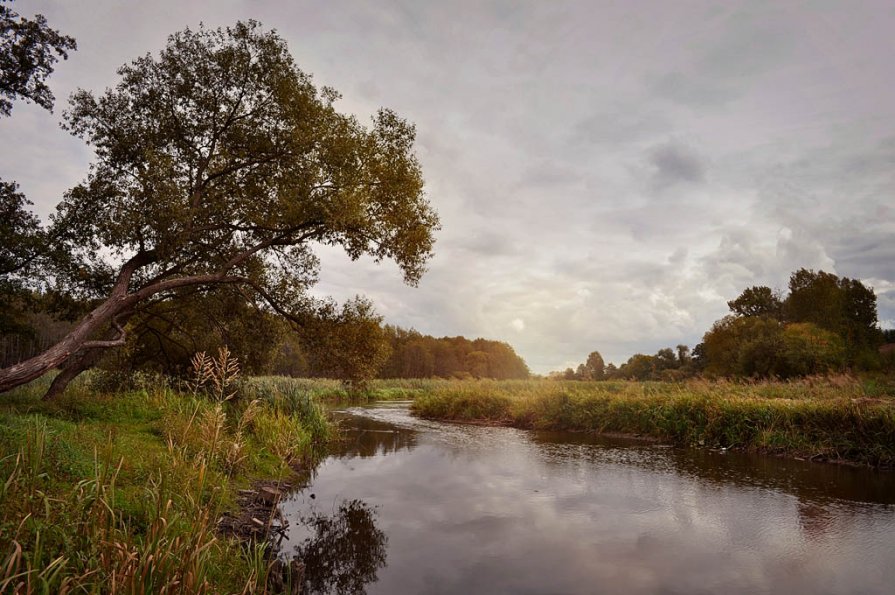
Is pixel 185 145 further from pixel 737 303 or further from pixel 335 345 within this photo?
pixel 737 303

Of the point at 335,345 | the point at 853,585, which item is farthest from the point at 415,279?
the point at 853,585

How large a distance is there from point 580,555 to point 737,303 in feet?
246

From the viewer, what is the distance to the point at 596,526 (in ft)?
27.4

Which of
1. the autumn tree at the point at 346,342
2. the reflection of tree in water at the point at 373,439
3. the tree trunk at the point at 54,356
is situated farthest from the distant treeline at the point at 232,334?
the tree trunk at the point at 54,356

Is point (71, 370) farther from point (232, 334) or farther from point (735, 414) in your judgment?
point (735, 414)

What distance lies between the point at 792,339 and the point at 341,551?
42920 mm

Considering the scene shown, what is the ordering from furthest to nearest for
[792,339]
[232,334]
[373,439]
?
[792,339], [373,439], [232,334]

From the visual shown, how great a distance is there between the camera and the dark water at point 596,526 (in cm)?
629

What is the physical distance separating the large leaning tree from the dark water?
7.02 m

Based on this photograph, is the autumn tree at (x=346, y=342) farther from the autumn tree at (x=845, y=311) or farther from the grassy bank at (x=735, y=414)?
the autumn tree at (x=845, y=311)

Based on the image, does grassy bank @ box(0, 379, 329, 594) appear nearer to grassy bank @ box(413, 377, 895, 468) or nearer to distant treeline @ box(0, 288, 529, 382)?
distant treeline @ box(0, 288, 529, 382)

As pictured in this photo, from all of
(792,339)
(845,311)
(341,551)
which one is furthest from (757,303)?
(341,551)

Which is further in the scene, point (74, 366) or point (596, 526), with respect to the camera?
point (74, 366)

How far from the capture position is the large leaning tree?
1448cm
